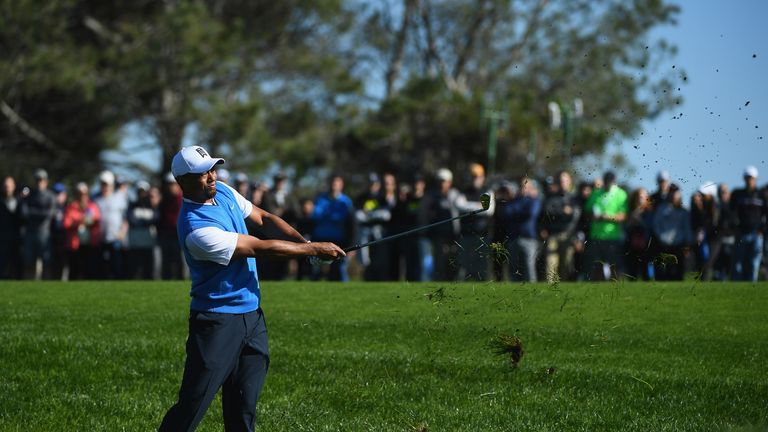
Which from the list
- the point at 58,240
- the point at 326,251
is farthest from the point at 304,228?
the point at 326,251

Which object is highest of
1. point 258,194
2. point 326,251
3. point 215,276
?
point 258,194

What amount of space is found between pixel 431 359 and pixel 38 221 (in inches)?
455

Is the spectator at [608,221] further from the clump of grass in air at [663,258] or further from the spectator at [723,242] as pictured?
the clump of grass in air at [663,258]

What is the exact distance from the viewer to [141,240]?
21516 millimetres

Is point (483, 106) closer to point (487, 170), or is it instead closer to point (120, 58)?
point (487, 170)

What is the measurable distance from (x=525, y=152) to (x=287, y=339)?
30.5 metres

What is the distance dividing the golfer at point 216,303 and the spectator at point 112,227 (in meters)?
13.8

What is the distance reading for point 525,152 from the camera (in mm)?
41969

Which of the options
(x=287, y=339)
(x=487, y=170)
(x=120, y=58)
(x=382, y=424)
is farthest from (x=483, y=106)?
(x=382, y=424)

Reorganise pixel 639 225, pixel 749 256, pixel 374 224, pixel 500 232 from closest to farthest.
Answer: pixel 500 232, pixel 639 225, pixel 749 256, pixel 374 224

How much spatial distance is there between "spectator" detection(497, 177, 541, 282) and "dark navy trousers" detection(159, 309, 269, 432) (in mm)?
9147

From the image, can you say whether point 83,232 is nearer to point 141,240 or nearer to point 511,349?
point 141,240

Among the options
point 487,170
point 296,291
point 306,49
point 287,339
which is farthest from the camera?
point 487,170

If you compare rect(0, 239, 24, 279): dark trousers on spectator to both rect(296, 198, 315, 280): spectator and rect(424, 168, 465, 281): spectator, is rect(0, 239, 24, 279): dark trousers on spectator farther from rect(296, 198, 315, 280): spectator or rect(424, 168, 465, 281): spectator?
rect(424, 168, 465, 281): spectator
